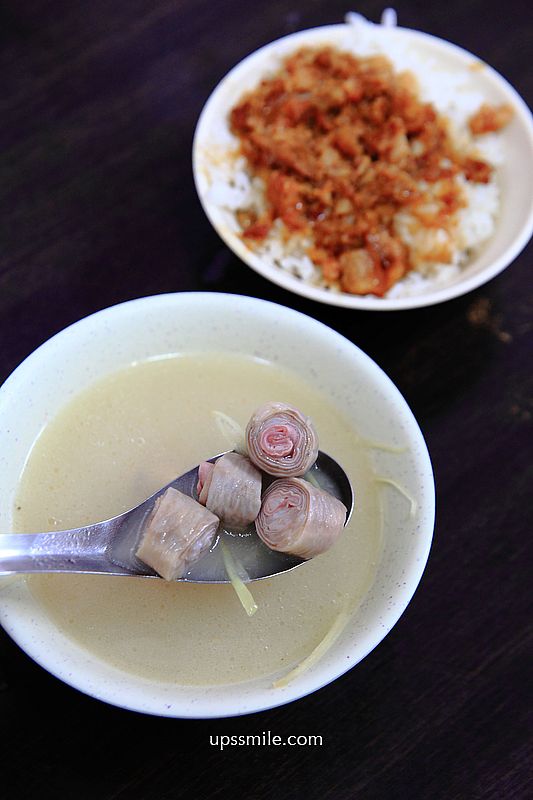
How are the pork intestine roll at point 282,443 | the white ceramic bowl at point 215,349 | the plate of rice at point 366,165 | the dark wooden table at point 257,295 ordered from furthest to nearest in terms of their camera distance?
the plate of rice at point 366,165, the dark wooden table at point 257,295, the pork intestine roll at point 282,443, the white ceramic bowl at point 215,349

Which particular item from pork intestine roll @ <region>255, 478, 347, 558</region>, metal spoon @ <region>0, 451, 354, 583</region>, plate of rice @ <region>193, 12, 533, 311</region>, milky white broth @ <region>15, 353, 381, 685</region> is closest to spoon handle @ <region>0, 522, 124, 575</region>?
metal spoon @ <region>0, 451, 354, 583</region>

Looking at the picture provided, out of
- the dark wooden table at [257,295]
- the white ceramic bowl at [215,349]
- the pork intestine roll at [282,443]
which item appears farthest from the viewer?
the dark wooden table at [257,295]

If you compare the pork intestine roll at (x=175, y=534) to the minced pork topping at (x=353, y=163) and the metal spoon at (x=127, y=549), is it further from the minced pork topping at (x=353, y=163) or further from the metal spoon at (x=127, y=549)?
the minced pork topping at (x=353, y=163)

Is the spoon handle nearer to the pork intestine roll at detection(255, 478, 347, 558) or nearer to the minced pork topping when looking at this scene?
the pork intestine roll at detection(255, 478, 347, 558)

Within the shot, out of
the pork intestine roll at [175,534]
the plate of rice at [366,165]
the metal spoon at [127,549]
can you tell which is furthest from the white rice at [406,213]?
the pork intestine roll at [175,534]

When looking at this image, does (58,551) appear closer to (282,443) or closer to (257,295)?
(282,443)

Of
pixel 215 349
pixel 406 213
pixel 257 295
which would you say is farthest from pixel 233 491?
pixel 406 213
